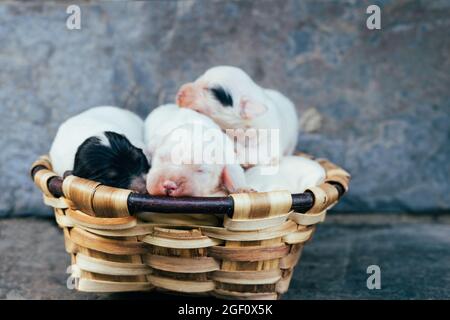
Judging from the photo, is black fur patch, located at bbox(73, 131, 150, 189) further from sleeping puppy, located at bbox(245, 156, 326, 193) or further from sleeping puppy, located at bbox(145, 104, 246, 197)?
sleeping puppy, located at bbox(245, 156, 326, 193)

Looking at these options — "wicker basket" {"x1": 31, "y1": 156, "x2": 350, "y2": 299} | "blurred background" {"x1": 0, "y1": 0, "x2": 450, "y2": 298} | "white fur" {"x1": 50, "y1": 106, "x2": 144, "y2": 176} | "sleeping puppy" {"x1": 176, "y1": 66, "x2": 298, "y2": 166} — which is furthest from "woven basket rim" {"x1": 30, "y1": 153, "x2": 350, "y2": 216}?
"blurred background" {"x1": 0, "y1": 0, "x2": 450, "y2": 298}

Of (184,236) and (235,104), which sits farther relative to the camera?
(235,104)

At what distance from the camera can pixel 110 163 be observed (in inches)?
47.1

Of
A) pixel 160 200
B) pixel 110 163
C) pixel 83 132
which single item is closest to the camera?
pixel 160 200

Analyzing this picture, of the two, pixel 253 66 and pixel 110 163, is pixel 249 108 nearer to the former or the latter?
pixel 110 163

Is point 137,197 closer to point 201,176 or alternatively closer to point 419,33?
point 201,176

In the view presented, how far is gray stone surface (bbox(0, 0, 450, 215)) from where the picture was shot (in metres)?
1.86

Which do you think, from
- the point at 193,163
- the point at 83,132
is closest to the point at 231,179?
the point at 193,163

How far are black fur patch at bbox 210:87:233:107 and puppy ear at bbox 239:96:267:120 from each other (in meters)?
0.03

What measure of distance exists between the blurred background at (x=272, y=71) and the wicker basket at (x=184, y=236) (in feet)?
1.99

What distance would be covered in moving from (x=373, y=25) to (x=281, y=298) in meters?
0.90

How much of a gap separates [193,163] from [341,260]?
26.8 inches

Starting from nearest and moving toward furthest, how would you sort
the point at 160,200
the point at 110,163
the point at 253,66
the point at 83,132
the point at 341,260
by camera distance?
the point at 160,200, the point at 110,163, the point at 83,132, the point at 341,260, the point at 253,66

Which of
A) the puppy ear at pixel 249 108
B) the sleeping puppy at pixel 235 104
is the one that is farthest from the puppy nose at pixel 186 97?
the puppy ear at pixel 249 108
